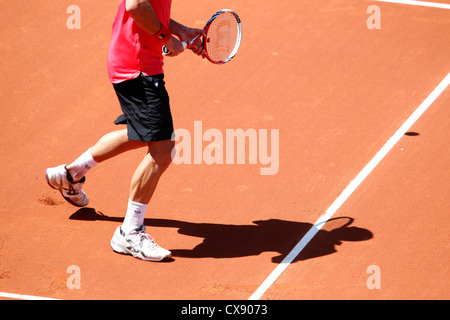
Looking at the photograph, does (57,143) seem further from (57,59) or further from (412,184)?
(412,184)

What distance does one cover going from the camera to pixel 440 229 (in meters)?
5.82

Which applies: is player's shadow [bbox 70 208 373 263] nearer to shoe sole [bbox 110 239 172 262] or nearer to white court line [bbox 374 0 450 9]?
shoe sole [bbox 110 239 172 262]

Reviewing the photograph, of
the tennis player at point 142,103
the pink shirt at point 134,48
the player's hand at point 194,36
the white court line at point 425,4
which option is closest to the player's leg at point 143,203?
the tennis player at point 142,103

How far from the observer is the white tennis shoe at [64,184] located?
237 inches

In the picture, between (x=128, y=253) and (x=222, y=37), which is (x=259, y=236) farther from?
(x=222, y=37)

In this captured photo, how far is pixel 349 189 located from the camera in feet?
20.8

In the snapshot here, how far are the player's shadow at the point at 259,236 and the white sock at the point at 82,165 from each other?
0.36 m

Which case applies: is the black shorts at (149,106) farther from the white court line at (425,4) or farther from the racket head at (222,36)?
the white court line at (425,4)

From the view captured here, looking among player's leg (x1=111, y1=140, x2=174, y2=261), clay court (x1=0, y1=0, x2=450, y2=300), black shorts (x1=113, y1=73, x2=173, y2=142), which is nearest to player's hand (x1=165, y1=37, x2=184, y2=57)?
black shorts (x1=113, y1=73, x2=173, y2=142)

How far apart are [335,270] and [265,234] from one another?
0.71 meters

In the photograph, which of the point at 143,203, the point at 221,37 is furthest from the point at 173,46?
the point at 143,203

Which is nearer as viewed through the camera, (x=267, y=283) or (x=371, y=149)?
(x=267, y=283)

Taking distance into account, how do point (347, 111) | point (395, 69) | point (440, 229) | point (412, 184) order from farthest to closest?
point (395, 69) → point (347, 111) → point (412, 184) → point (440, 229)

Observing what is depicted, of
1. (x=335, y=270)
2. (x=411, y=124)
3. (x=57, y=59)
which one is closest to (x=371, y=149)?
(x=411, y=124)
